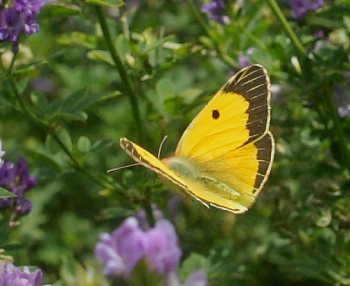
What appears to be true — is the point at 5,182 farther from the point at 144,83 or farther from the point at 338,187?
the point at 338,187

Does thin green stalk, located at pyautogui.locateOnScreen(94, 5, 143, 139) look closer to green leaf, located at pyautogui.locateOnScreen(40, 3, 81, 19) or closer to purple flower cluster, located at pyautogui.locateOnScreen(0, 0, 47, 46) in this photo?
green leaf, located at pyautogui.locateOnScreen(40, 3, 81, 19)

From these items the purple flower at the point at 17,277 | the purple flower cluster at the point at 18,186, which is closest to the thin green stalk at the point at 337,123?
the purple flower cluster at the point at 18,186

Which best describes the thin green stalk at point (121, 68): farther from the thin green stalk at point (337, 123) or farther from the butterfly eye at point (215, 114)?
the thin green stalk at point (337, 123)

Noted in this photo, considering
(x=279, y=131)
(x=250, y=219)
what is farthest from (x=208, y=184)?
(x=250, y=219)

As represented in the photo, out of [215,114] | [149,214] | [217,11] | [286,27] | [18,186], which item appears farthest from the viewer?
[217,11]

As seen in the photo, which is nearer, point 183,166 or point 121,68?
point 183,166

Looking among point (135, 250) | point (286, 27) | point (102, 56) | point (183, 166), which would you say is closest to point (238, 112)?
point (183, 166)

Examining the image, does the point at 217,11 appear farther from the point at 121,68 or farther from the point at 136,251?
the point at 136,251
